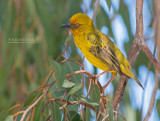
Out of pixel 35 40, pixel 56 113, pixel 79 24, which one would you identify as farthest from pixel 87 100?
pixel 35 40

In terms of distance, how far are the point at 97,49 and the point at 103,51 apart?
0.05m

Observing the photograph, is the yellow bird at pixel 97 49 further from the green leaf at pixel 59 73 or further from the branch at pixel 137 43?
the green leaf at pixel 59 73

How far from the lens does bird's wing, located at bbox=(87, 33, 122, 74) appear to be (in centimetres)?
224

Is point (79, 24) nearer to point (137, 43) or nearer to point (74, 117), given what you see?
point (137, 43)

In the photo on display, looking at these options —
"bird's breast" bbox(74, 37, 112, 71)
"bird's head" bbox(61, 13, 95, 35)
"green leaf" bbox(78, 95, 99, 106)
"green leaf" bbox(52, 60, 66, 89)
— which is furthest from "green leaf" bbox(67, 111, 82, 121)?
"bird's head" bbox(61, 13, 95, 35)

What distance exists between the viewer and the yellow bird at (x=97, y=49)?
7.24ft

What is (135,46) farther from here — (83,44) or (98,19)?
(98,19)

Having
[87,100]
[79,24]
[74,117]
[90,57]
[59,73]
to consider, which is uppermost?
[79,24]

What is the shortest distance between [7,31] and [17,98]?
1.27m

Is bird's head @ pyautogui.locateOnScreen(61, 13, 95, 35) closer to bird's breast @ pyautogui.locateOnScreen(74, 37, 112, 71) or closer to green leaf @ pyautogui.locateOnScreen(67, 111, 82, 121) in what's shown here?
bird's breast @ pyautogui.locateOnScreen(74, 37, 112, 71)

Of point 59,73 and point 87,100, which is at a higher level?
point 59,73

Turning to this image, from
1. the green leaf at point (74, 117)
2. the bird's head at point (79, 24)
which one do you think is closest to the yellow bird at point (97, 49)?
the bird's head at point (79, 24)

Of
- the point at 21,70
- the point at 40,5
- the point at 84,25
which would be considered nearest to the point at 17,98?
the point at 21,70

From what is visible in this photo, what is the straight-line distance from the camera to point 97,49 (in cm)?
233
